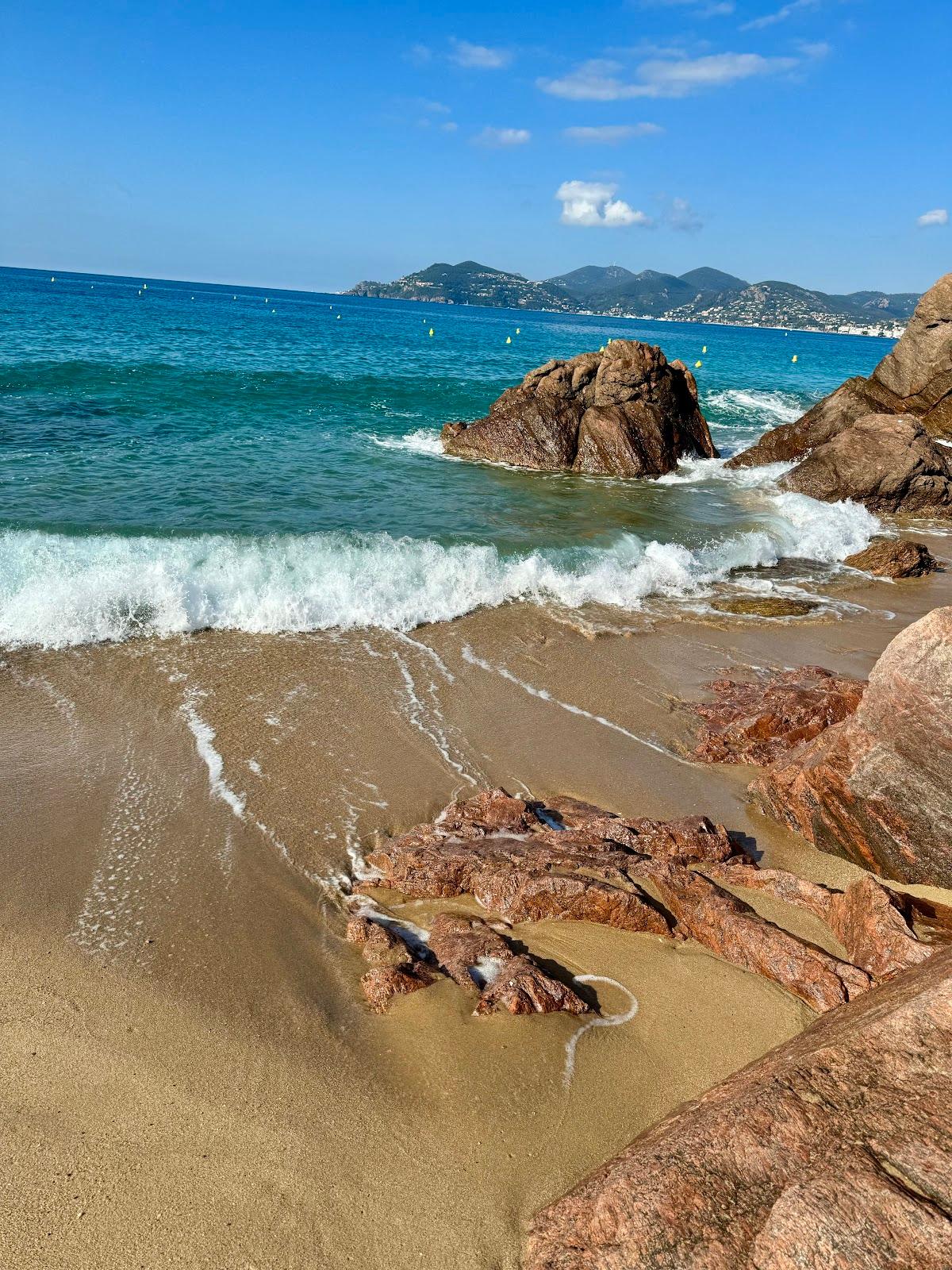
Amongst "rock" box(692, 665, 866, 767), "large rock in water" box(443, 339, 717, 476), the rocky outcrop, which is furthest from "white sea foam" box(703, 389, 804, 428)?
the rocky outcrop

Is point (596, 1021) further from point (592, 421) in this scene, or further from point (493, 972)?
point (592, 421)

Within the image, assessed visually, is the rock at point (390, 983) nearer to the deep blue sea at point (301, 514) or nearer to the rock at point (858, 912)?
the rock at point (858, 912)

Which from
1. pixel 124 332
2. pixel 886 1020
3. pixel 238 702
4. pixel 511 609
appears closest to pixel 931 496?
pixel 511 609

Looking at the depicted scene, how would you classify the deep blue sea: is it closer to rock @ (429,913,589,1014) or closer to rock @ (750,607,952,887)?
rock @ (429,913,589,1014)

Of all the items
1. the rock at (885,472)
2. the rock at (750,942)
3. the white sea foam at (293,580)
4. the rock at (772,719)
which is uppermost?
the rock at (885,472)

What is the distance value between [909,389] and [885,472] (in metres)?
9.18

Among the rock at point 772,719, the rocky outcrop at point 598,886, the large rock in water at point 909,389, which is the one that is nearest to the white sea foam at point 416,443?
the large rock in water at point 909,389

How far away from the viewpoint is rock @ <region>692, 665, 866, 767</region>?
721 cm

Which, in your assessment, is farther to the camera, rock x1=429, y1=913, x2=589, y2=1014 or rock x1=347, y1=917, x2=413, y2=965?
rock x1=347, y1=917, x2=413, y2=965

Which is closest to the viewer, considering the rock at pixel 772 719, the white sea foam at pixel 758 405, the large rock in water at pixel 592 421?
the rock at pixel 772 719

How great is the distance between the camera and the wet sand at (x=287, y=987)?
3.24 m

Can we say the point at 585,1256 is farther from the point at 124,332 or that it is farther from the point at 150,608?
the point at 124,332

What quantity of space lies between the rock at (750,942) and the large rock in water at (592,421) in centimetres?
1673

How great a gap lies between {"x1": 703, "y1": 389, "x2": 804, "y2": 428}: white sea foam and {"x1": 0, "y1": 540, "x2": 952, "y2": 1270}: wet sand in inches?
1113
